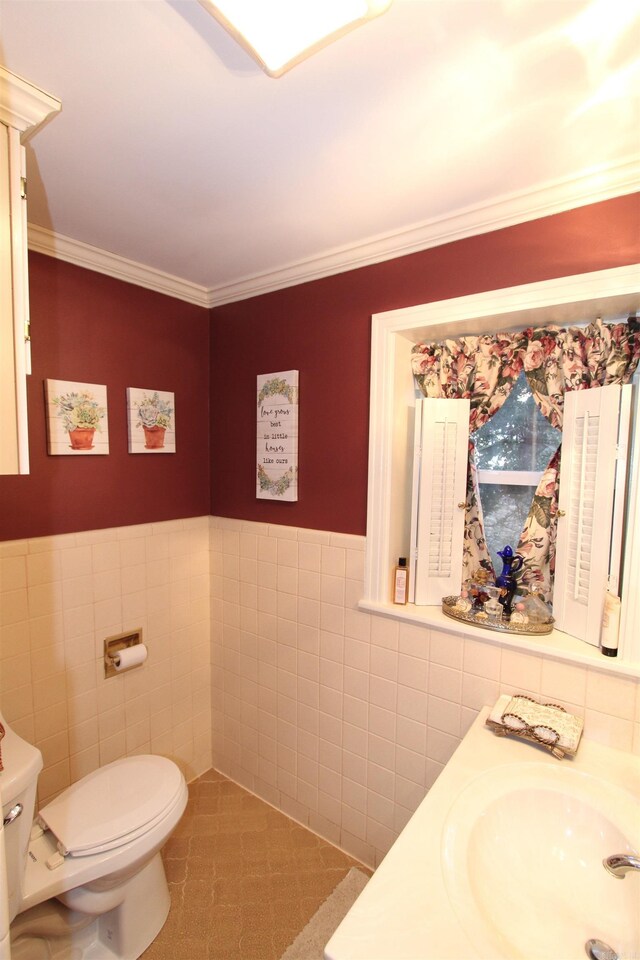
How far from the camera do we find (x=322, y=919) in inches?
62.4

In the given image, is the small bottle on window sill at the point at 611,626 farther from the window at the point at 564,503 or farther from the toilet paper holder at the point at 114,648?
the toilet paper holder at the point at 114,648

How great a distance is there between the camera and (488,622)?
1506 mm

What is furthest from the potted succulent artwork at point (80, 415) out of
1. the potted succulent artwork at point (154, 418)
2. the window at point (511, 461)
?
the window at point (511, 461)

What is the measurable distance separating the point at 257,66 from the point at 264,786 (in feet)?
8.59

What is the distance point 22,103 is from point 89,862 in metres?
1.98

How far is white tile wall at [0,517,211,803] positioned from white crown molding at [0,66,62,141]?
4.14 feet

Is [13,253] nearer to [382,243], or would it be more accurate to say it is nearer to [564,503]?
[382,243]

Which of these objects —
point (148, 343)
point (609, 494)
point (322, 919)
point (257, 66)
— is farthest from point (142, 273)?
point (322, 919)

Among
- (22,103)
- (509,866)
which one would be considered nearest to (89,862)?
(509,866)

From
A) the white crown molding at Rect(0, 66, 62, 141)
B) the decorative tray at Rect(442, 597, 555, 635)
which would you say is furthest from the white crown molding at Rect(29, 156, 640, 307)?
the decorative tray at Rect(442, 597, 555, 635)

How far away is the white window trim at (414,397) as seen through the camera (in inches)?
49.4

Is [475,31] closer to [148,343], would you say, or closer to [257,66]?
[257,66]

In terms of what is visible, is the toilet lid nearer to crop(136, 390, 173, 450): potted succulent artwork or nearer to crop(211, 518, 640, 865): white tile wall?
crop(211, 518, 640, 865): white tile wall

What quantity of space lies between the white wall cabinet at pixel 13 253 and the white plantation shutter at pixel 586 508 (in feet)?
5.01
